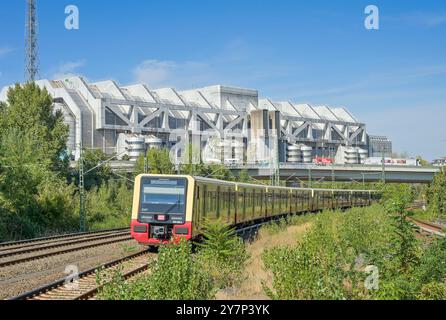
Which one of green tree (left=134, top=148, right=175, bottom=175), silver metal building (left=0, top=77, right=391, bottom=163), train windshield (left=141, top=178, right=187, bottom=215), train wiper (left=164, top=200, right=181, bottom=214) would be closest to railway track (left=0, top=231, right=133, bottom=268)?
train windshield (left=141, top=178, right=187, bottom=215)

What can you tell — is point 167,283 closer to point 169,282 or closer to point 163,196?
point 169,282

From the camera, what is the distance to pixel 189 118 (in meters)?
141

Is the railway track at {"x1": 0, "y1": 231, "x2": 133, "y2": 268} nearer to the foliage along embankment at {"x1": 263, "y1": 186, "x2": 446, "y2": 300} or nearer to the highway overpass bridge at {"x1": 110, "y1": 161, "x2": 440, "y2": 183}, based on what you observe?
the foliage along embankment at {"x1": 263, "y1": 186, "x2": 446, "y2": 300}

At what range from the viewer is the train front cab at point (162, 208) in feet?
60.7

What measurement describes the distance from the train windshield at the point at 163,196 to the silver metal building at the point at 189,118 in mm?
83038

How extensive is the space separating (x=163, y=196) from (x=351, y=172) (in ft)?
250

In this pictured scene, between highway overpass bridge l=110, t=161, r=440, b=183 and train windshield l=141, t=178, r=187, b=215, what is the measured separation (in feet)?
218

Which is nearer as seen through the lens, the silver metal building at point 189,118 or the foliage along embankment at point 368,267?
the foliage along embankment at point 368,267

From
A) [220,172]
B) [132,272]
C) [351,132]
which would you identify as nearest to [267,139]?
[351,132]

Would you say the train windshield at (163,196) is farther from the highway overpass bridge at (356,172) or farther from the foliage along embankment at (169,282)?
the highway overpass bridge at (356,172)

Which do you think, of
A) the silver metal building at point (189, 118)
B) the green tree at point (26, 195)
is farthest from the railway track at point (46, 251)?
the silver metal building at point (189, 118)

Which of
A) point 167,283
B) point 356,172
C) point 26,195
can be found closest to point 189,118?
point 356,172
